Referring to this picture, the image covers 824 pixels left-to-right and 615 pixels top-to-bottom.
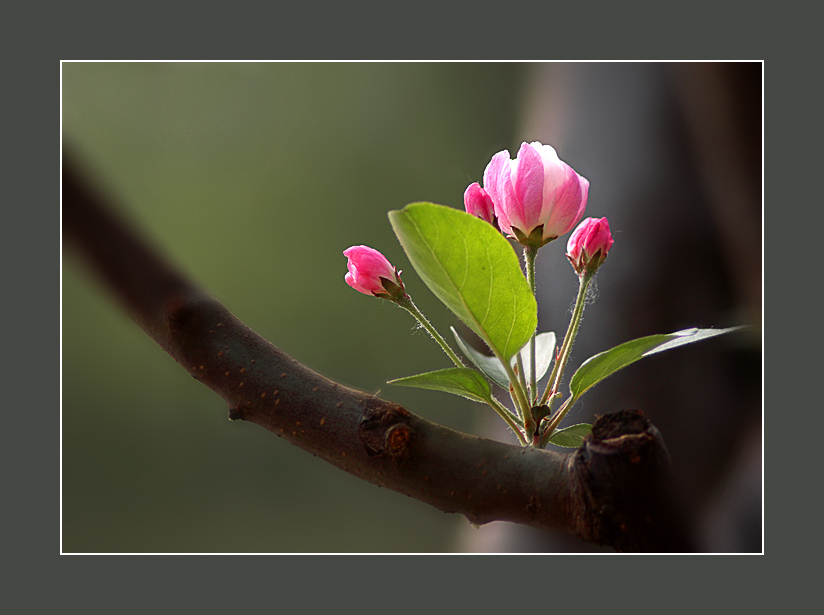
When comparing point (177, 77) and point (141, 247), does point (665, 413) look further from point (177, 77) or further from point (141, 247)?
point (177, 77)

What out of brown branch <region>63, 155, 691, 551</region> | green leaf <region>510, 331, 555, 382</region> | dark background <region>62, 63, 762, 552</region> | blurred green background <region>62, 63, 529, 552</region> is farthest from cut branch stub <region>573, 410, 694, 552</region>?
blurred green background <region>62, 63, 529, 552</region>

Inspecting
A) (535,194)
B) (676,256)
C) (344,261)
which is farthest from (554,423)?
(344,261)

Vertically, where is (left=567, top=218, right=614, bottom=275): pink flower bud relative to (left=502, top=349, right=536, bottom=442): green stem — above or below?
above

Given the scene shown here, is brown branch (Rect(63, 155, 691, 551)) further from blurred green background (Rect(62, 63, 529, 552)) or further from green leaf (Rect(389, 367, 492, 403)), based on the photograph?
blurred green background (Rect(62, 63, 529, 552))

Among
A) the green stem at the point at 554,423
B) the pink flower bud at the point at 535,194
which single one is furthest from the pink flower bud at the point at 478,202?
the green stem at the point at 554,423

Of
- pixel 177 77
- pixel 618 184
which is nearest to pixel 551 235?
pixel 618 184

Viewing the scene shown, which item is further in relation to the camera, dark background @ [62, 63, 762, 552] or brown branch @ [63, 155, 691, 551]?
dark background @ [62, 63, 762, 552]

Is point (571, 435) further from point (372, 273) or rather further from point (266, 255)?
point (266, 255)

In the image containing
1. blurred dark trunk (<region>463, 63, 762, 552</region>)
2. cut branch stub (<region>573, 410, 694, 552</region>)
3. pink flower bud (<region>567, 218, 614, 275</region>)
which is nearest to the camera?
cut branch stub (<region>573, 410, 694, 552</region>)

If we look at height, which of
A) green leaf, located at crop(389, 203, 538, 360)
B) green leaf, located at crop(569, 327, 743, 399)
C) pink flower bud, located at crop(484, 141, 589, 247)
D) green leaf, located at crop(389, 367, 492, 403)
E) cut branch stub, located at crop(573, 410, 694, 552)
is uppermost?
pink flower bud, located at crop(484, 141, 589, 247)
